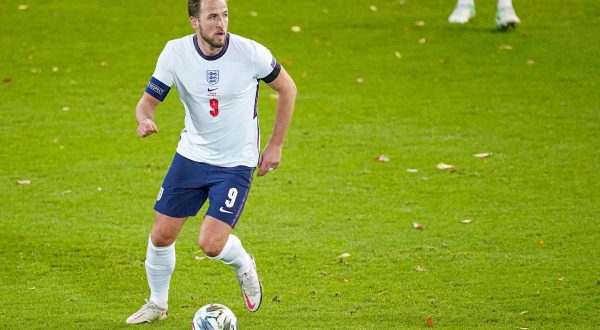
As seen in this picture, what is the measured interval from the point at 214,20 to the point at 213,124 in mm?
725

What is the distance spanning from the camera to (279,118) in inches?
287

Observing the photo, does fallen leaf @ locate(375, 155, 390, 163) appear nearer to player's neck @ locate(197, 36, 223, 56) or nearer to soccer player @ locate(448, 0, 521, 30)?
player's neck @ locate(197, 36, 223, 56)

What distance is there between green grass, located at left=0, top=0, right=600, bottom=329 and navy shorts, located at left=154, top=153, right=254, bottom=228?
0.87 metres

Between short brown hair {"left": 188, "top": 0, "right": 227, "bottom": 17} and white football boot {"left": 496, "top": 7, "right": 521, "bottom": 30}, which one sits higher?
short brown hair {"left": 188, "top": 0, "right": 227, "bottom": 17}

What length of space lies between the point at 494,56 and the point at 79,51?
6713 mm

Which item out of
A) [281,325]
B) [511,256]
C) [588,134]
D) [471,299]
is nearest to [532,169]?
[588,134]

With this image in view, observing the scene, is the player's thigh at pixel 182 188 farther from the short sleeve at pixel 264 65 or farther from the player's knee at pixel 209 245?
the short sleeve at pixel 264 65

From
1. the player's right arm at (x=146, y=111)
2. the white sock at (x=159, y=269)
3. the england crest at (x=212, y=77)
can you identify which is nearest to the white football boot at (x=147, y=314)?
the white sock at (x=159, y=269)

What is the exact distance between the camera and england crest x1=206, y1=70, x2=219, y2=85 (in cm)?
698

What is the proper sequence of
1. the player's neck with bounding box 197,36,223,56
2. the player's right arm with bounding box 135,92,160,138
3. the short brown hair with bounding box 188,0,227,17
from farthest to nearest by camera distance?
the player's neck with bounding box 197,36,223,56 → the short brown hair with bounding box 188,0,227,17 → the player's right arm with bounding box 135,92,160,138

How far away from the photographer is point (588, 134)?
12.8 m

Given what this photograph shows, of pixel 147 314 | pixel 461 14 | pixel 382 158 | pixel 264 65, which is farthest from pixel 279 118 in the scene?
pixel 461 14

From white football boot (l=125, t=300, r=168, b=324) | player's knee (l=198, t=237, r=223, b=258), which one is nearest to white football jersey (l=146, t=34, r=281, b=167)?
player's knee (l=198, t=237, r=223, b=258)

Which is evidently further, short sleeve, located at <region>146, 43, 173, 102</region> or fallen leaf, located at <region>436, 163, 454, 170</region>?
fallen leaf, located at <region>436, 163, 454, 170</region>
